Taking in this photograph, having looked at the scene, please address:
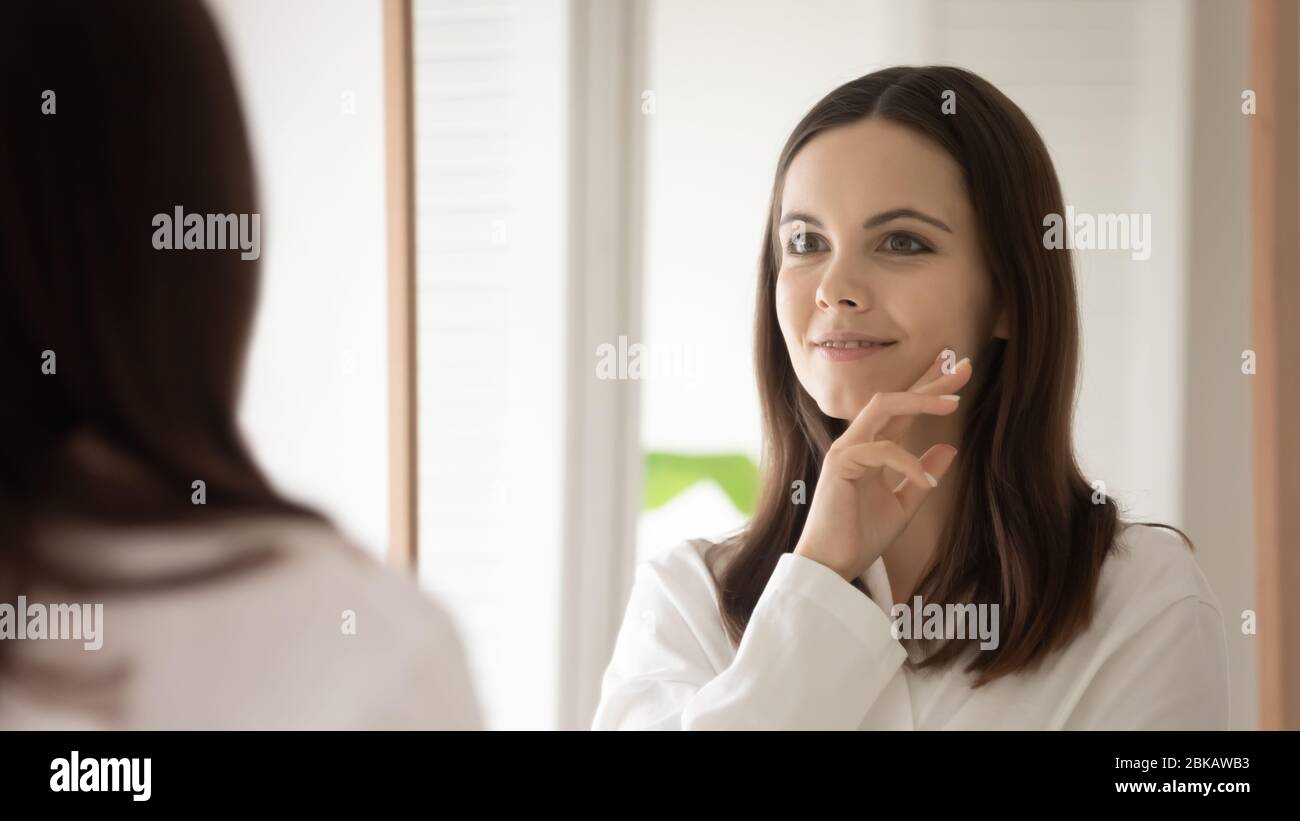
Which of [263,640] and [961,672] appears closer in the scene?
[263,640]

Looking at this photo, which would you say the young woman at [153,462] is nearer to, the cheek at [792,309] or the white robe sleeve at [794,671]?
the white robe sleeve at [794,671]

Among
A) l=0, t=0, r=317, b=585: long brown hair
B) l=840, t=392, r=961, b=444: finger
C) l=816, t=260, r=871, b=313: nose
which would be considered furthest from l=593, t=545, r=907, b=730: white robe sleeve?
l=0, t=0, r=317, b=585: long brown hair

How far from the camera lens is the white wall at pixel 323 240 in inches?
46.3

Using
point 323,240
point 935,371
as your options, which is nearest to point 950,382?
point 935,371

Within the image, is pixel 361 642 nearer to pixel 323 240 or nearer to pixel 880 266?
pixel 880 266

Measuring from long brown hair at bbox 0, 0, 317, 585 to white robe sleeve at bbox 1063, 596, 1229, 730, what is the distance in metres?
0.66

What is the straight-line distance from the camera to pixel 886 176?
2.95ft

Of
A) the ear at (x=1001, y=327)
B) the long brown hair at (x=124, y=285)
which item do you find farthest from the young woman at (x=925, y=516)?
the long brown hair at (x=124, y=285)

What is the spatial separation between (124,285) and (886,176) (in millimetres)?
630

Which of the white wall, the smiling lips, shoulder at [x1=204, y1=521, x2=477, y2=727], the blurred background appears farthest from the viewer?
the white wall

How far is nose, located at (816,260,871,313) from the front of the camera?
0.91 meters

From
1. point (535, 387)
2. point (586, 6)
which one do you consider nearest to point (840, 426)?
point (535, 387)

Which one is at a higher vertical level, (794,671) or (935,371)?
(935,371)

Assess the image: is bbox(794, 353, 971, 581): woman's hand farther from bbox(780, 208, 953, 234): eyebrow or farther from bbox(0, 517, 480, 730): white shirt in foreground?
bbox(0, 517, 480, 730): white shirt in foreground
